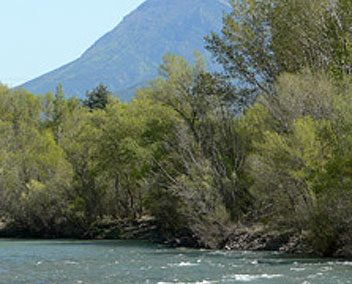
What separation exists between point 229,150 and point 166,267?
21.3 metres

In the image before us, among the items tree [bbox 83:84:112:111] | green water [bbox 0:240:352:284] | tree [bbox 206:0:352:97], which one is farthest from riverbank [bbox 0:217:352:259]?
tree [bbox 83:84:112:111]

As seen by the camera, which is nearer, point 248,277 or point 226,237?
point 248,277

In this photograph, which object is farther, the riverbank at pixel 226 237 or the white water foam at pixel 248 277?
the riverbank at pixel 226 237

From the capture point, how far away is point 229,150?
55.4 metres

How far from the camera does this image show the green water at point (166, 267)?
29.9m

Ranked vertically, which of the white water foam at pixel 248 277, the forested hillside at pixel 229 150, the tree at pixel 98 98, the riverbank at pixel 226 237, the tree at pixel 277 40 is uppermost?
the tree at pixel 98 98

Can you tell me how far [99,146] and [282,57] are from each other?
941 inches

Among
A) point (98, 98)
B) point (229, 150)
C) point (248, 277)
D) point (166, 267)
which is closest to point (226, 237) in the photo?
point (229, 150)

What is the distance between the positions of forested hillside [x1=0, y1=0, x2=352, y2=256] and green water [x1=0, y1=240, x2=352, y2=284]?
368cm

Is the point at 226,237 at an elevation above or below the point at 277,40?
below

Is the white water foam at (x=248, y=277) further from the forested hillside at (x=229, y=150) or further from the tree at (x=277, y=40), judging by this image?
the tree at (x=277, y=40)

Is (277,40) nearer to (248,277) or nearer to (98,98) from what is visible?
(248,277)

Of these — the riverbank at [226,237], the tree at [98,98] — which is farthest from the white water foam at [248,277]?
the tree at [98,98]

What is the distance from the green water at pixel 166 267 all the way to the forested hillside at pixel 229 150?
368cm
